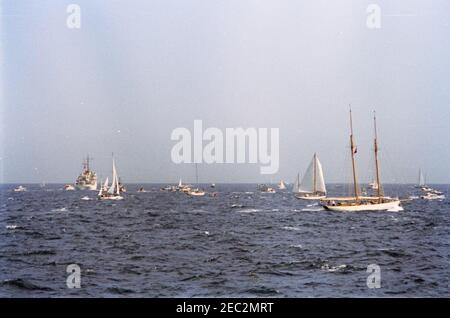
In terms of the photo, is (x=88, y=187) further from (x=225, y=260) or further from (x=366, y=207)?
(x=225, y=260)

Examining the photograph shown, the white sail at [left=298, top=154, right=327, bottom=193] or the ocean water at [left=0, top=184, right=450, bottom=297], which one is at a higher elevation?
the white sail at [left=298, top=154, right=327, bottom=193]

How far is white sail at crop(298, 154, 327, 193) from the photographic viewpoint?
9988 centimetres

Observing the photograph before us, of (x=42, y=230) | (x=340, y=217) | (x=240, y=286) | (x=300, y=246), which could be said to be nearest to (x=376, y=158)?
(x=340, y=217)

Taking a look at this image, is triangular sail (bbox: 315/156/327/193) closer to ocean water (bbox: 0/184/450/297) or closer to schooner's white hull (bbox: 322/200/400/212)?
schooner's white hull (bbox: 322/200/400/212)

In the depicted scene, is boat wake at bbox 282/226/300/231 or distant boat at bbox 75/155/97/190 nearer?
boat wake at bbox 282/226/300/231

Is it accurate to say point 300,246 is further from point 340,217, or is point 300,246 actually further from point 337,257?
point 340,217

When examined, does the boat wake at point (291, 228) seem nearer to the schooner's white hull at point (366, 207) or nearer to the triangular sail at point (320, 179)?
the schooner's white hull at point (366, 207)

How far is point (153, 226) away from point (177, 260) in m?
22.3

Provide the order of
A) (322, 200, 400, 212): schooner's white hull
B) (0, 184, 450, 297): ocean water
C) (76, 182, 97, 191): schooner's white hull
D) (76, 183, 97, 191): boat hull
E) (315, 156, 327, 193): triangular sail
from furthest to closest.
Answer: (76, 183, 97, 191): boat hull
(76, 182, 97, 191): schooner's white hull
(315, 156, 327, 193): triangular sail
(322, 200, 400, 212): schooner's white hull
(0, 184, 450, 297): ocean water

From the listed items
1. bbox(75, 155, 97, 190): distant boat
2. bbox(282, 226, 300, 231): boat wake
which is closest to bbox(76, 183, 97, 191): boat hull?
bbox(75, 155, 97, 190): distant boat

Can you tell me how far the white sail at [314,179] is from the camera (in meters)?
99.9

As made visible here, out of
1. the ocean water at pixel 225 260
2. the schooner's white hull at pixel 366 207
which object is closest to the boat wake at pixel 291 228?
the ocean water at pixel 225 260
